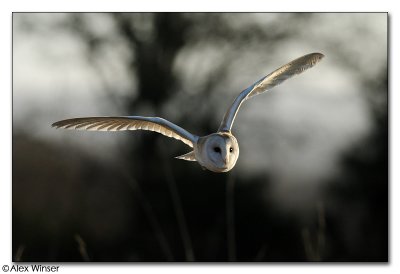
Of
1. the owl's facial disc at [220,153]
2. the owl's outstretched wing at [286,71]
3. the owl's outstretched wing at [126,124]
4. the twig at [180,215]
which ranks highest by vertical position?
the owl's outstretched wing at [286,71]

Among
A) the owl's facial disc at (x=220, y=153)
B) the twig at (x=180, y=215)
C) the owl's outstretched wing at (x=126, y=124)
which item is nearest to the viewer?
the owl's facial disc at (x=220, y=153)

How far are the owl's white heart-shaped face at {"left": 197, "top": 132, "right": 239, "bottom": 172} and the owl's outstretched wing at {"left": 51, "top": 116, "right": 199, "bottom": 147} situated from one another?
0.12 meters

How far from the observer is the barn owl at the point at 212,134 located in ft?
6.25

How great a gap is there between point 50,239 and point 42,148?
3.74ft

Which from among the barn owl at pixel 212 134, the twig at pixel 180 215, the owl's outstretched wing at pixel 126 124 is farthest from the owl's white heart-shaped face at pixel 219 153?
the twig at pixel 180 215

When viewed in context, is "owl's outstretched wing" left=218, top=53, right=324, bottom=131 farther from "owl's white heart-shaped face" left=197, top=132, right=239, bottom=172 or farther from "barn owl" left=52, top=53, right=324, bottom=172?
"owl's white heart-shaped face" left=197, top=132, right=239, bottom=172

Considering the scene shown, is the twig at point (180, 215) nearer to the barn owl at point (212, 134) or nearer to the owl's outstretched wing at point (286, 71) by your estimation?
the barn owl at point (212, 134)

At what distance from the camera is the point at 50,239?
7258mm

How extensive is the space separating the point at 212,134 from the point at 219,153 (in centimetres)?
9

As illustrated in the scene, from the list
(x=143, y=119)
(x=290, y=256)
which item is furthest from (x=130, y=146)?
(x=143, y=119)

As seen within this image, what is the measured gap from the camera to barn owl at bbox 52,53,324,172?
6.25 ft

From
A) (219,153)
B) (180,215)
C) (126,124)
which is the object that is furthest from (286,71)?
(180,215)

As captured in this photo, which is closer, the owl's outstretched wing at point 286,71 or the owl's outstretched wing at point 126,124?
the owl's outstretched wing at point 126,124

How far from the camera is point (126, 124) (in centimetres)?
229
